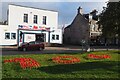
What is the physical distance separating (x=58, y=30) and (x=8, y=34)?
42.5 ft

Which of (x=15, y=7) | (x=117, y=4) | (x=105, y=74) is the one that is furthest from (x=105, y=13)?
(x=15, y=7)

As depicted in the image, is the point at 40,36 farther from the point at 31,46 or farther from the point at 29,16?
the point at 31,46

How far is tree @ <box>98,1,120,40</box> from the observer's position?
92.9 feet

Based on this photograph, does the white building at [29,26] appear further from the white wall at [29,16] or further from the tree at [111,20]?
the tree at [111,20]

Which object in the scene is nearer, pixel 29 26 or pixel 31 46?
pixel 31 46

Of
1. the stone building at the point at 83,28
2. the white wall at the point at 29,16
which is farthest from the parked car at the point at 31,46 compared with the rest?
the stone building at the point at 83,28

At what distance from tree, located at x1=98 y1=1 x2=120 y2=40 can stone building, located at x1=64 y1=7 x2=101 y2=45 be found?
3848cm

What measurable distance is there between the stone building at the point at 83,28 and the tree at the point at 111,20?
38476 millimetres

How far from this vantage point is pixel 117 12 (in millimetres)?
28031

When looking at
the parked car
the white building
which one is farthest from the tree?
the white building

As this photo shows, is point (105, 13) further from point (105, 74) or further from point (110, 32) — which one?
point (105, 74)

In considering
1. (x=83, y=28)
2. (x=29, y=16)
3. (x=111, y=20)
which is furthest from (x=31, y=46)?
(x=83, y=28)

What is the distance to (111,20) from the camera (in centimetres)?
2881

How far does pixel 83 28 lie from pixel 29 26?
21.0 metres
